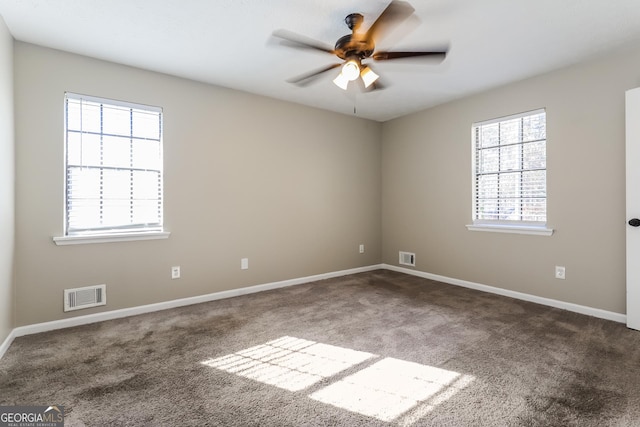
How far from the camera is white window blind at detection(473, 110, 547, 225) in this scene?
362 cm

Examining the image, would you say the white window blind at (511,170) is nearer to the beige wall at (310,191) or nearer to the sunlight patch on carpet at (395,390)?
the beige wall at (310,191)

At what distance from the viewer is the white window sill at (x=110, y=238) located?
2945mm

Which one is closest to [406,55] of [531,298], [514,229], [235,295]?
[514,229]

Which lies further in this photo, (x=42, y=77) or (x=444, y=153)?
(x=444, y=153)

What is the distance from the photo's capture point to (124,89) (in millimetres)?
3246

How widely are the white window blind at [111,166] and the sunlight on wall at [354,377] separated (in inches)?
74.2

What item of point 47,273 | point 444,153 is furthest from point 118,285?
point 444,153

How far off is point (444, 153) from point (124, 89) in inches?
158

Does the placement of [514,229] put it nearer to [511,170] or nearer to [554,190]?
[554,190]

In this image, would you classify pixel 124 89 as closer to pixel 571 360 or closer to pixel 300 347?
pixel 300 347

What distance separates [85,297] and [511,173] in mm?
4827

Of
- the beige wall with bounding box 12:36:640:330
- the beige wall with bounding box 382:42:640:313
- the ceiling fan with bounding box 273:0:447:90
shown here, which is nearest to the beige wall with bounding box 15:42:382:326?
the beige wall with bounding box 12:36:640:330

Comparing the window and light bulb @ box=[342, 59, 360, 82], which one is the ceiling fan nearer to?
light bulb @ box=[342, 59, 360, 82]

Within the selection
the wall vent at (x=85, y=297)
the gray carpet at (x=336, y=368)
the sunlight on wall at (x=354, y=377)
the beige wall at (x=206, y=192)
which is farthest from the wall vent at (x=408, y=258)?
the wall vent at (x=85, y=297)
